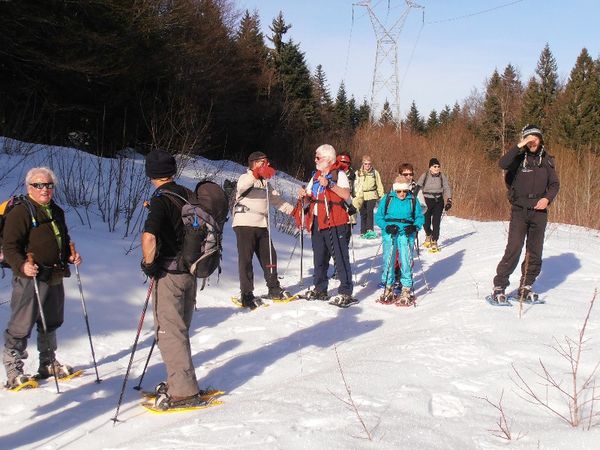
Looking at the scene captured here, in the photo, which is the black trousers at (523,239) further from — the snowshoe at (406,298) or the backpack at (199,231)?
the backpack at (199,231)

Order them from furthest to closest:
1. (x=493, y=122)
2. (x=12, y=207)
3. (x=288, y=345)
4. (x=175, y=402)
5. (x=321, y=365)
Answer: (x=493, y=122) < (x=288, y=345) < (x=321, y=365) < (x=12, y=207) < (x=175, y=402)

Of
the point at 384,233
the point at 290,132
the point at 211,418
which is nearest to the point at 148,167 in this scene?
the point at 211,418

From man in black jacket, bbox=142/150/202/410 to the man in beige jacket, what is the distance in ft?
10.9

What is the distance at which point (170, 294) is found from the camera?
4434 mm

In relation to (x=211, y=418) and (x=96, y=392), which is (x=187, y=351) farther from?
(x=96, y=392)

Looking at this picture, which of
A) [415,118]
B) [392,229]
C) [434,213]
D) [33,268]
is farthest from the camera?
[415,118]

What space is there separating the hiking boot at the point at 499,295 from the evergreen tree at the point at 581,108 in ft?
124

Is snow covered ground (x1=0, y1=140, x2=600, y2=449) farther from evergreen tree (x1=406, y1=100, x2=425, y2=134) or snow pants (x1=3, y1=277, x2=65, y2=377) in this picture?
evergreen tree (x1=406, y1=100, x2=425, y2=134)

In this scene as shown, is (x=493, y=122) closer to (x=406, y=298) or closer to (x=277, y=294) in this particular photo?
(x=406, y=298)

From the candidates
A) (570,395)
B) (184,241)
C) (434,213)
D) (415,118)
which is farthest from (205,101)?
(415,118)

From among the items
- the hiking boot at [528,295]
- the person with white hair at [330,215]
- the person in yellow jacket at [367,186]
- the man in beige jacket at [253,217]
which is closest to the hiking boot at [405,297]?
the person with white hair at [330,215]

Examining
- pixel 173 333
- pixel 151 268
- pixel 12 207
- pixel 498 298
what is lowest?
pixel 498 298

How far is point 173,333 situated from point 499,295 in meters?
4.15

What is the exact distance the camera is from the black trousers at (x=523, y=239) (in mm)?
6801
